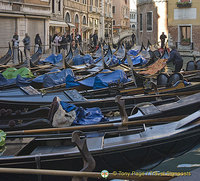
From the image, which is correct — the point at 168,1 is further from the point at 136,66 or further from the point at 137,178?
the point at 137,178

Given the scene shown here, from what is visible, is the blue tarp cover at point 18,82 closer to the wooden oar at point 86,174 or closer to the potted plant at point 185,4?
the wooden oar at point 86,174

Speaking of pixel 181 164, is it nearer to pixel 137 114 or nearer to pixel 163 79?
pixel 137 114

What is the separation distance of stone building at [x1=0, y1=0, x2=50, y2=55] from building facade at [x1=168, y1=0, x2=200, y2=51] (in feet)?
13.5

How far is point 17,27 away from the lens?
10.0 m

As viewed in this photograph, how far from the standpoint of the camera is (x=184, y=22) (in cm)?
1139

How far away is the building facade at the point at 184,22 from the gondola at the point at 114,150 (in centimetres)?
913

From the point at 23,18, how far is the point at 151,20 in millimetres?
4749

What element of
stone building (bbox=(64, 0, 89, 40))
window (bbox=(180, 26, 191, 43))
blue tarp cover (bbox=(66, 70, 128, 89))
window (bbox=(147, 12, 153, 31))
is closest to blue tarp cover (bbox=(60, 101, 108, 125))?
blue tarp cover (bbox=(66, 70, 128, 89))

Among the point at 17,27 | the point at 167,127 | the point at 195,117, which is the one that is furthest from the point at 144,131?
the point at 17,27


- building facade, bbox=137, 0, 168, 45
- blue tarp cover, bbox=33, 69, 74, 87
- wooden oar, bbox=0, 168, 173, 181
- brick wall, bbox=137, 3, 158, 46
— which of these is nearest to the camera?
wooden oar, bbox=0, 168, 173, 181

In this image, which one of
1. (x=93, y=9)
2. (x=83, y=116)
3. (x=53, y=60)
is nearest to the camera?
(x=83, y=116)

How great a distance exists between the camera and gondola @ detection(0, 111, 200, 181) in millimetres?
2113

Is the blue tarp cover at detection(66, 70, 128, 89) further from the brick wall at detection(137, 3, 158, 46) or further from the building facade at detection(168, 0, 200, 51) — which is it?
the brick wall at detection(137, 3, 158, 46)

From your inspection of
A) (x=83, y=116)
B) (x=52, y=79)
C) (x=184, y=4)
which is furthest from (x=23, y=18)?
(x=83, y=116)
